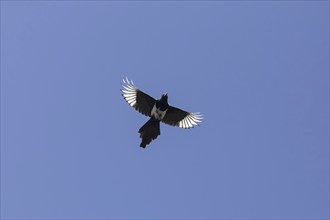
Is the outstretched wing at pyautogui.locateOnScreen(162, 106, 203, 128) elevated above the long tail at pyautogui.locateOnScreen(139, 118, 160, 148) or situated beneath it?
elevated above

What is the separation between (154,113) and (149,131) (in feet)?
3.38

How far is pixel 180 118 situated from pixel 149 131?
7.46 ft

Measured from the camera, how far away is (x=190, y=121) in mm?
19812

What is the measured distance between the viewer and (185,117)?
65.7 ft

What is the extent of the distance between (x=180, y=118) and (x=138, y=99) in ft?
7.07

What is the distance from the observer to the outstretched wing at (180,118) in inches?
769

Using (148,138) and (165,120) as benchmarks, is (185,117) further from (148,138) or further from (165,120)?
(148,138)

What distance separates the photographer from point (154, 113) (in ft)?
62.0

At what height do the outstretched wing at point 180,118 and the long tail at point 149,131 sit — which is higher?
the outstretched wing at point 180,118

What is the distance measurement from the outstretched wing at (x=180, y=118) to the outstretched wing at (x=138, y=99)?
853 millimetres

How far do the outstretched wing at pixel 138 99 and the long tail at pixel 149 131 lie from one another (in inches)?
35.6

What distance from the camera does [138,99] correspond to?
19.5 m

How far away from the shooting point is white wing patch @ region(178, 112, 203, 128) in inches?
772

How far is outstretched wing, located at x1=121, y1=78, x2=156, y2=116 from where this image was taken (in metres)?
19.3
